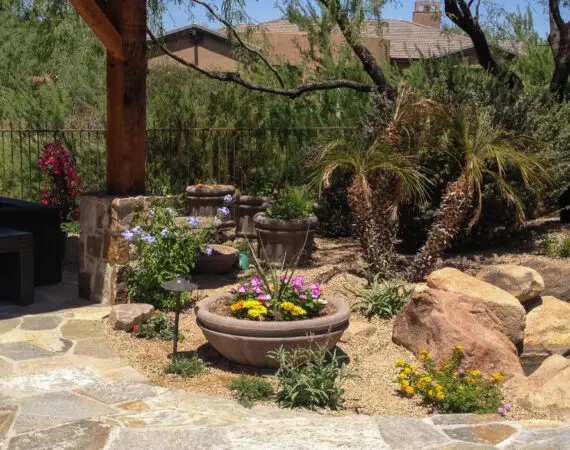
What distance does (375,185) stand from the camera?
322 inches

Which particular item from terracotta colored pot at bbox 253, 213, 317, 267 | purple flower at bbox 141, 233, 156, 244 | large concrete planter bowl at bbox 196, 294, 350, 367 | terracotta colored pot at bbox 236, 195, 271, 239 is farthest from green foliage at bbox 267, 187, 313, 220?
large concrete planter bowl at bbox 196, 294, 350, 367

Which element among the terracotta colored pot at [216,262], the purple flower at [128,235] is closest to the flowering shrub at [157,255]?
the purple flower at [128,235]

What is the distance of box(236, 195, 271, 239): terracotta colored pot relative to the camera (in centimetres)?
1070

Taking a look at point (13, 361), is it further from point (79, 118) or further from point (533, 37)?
point (533, 37)

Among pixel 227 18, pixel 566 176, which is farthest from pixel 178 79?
pixel 566 176

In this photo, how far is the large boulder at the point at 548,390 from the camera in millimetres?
5207

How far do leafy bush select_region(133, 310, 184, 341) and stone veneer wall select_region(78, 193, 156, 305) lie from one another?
829 millimetres

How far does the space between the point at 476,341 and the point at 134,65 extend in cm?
384

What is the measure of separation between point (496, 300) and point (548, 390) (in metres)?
1.48

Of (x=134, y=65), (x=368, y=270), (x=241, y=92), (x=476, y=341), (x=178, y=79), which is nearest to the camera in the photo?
(x=476, y=341)

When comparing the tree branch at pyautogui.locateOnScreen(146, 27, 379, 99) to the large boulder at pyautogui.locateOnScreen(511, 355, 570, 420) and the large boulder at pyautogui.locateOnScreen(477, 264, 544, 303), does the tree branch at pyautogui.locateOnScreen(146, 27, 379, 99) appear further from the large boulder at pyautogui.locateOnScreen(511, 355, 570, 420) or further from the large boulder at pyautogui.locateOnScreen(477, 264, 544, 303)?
the large boulder at pyautogui.locateOnScreen(511, 355, 570, 420)

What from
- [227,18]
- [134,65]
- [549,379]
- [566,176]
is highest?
[227,18]

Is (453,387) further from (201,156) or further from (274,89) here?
(201,156)

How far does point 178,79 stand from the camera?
1908 cm
